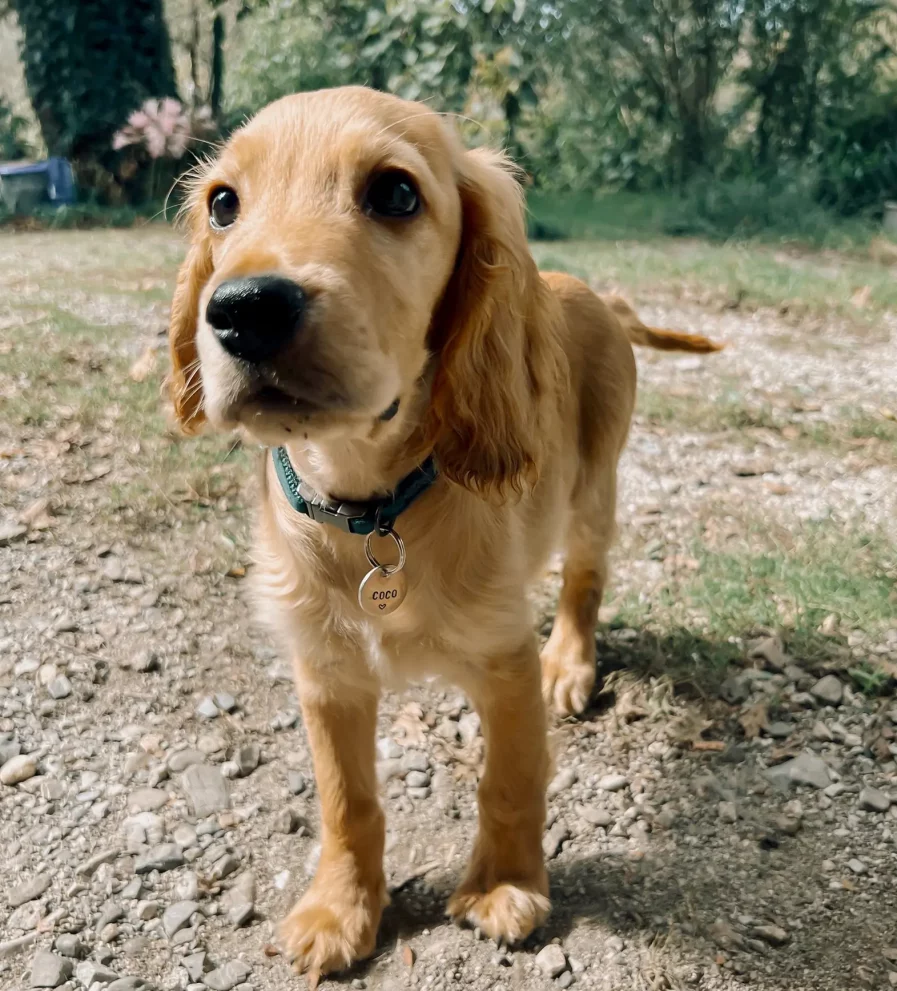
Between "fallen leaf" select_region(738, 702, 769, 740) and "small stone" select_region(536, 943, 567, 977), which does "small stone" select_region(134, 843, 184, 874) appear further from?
"fallen leaf" select_region(738, 702, 769, 740)

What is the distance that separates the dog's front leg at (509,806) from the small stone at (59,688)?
116cm

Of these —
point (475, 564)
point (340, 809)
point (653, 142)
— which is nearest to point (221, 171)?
point (475, 564)

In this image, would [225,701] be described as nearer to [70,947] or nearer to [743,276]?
[70,947]

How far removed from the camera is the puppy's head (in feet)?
4.06

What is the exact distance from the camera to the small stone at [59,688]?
2377 mm

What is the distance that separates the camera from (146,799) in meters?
2.12

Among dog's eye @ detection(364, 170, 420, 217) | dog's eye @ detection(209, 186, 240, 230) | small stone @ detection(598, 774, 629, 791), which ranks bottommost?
small stone @ detection(598, 774, 629, 791)

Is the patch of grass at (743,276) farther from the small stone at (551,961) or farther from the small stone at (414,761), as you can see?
the small stone at (551,961)

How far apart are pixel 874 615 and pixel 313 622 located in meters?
1.79

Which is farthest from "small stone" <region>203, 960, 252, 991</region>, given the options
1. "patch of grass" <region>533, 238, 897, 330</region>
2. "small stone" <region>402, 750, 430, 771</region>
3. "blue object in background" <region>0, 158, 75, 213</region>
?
"blue object in background" <region>0, 158, 75, 213</region>

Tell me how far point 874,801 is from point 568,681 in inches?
30.3

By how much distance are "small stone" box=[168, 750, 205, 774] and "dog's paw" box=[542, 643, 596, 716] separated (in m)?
0.89

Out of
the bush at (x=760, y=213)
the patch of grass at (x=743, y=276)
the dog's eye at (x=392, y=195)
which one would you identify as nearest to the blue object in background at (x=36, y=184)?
the patch of grass at (x=743, y=276)

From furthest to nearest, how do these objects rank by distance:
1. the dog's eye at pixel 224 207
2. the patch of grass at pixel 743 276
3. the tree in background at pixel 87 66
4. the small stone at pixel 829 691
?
the tree in background at pixel 87 66, the patch of grass at pixel 743 276, the small stone at pixel 829 691, the dog's eye at pixel 224 207
